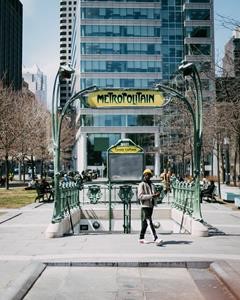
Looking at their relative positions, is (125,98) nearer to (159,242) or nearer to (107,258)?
(159,242)

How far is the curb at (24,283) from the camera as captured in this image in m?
6.81

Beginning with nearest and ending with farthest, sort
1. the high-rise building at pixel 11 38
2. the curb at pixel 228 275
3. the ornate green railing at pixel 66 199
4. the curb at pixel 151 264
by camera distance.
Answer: the curb at pixel 228 275 → the curb at pixel 151 264 → the ornate green railing at pixel 66 199 → the high-rise building at pixel 11 38

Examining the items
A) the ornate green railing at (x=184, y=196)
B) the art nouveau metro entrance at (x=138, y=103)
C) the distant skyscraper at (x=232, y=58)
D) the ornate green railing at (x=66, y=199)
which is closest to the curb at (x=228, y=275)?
the art nouveau metro entrance at (x=138, y=103)

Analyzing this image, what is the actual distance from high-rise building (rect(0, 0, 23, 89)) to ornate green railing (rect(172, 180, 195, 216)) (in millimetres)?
111513

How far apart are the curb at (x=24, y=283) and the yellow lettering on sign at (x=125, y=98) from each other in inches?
242

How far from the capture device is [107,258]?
9.55 m

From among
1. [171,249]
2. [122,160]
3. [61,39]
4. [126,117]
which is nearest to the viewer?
[171,249]

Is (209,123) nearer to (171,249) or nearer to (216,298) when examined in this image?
(171,249)

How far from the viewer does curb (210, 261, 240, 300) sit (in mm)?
7221

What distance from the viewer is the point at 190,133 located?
38.2m

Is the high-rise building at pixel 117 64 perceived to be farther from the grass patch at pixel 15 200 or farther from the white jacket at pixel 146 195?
the white jacket at pixel 146 195

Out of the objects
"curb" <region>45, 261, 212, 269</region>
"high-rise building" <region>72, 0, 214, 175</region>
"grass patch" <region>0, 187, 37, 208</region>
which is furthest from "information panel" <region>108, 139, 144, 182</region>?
"high-rise building" <region>72, 0, 214, 175</region>

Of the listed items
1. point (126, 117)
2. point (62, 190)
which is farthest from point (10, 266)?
point (126, 117)

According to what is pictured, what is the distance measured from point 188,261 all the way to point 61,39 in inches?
6923
